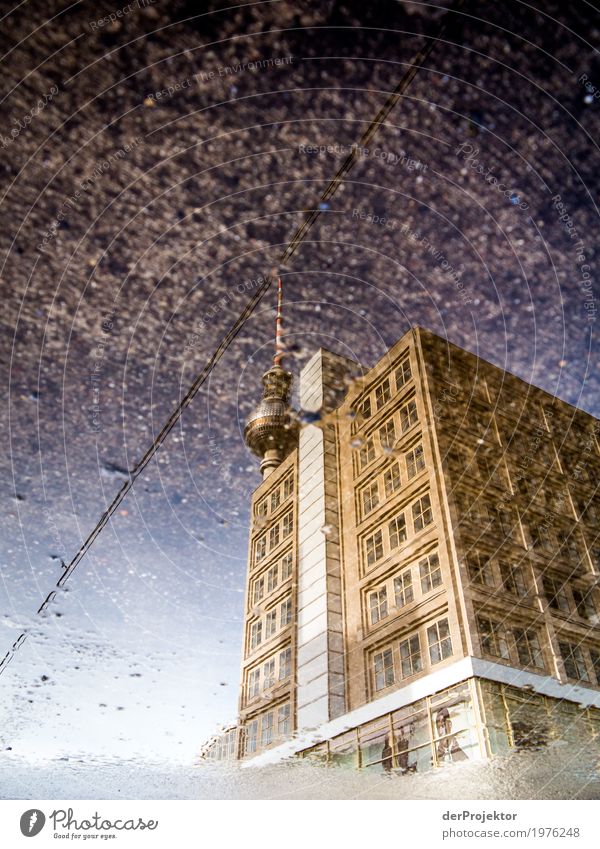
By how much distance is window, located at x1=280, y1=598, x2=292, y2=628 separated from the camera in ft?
87.1

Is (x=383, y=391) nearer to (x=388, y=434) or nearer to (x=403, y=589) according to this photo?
(x=388, y=434)

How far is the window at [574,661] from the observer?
18641 millimetres

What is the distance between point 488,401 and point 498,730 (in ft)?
48.4

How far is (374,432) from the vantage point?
1043 inches

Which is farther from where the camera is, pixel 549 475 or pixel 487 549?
pixel 549 475

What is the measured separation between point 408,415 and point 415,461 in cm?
250

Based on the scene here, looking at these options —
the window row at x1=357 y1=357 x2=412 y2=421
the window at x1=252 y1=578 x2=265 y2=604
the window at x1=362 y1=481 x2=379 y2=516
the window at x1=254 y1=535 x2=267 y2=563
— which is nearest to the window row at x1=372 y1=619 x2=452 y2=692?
the window at x1=362 y1=481 x2=379 y2=516

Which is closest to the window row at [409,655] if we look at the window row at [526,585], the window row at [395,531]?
the window row at [526,585]

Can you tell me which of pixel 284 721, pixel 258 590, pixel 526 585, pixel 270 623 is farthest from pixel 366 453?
pixel 284 721

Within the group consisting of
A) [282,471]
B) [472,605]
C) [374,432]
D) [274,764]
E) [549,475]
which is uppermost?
[282,471]
